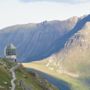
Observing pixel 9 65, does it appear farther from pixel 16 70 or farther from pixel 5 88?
pixel 5 88

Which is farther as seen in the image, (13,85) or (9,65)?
(9,65)

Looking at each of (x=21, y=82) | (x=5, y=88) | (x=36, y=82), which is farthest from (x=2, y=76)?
(x=36, y=82)

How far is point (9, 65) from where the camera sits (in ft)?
577

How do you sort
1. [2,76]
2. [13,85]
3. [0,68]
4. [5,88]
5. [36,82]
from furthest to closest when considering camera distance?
[36,82] < [0,68] < [2,76] < [13,85] < [5,88]

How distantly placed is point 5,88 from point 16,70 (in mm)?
57711

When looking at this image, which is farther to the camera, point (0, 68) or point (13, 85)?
point (0, 68)

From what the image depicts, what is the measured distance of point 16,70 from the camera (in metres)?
174

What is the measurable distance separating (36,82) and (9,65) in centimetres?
1545

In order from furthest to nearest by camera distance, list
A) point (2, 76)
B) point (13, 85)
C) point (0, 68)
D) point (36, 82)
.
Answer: point (36, 82)
point (0, 68)
point (2, 76)
point (13, 85)

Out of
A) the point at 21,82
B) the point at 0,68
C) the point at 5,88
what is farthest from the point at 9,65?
the point at 5,88

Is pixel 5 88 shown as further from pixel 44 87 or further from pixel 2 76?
Answer: pixel 44 87

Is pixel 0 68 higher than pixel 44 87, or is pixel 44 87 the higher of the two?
pixel 0 68

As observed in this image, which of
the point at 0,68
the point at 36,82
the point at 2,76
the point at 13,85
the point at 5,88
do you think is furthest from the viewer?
the point at 36,82

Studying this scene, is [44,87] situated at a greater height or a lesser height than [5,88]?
lesser
